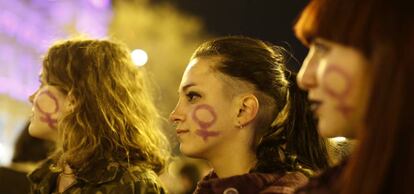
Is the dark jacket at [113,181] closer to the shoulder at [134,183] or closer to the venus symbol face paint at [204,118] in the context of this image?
the shoulder at [134,183]

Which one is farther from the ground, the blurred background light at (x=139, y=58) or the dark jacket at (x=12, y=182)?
the blurred background light at (x=139, y=58)

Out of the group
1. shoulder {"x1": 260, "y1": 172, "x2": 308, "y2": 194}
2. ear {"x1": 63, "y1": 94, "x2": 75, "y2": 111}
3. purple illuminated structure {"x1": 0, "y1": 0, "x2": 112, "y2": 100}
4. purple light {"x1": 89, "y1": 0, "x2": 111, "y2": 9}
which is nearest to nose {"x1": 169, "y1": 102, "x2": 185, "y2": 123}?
shoulder {"x1": 260, "y1": 172, "x2": 308, "y2": 194}

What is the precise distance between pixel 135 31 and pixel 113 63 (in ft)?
32.2

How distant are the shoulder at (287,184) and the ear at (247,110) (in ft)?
1.00

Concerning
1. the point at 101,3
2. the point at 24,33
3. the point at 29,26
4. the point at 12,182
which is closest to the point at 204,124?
the point at 12,182

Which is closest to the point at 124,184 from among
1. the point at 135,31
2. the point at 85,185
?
the point at 85,185

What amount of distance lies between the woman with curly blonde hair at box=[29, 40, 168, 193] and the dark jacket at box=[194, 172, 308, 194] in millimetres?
604

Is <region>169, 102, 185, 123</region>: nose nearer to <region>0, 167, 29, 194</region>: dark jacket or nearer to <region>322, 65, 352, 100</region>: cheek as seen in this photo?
<region>322, 65, 352, 100</region>: cheek

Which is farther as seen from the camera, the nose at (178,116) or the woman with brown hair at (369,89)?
the nose at (178,116)

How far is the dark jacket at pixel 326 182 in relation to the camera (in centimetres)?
175

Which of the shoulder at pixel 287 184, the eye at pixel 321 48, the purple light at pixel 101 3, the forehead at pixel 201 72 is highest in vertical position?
the purple light at pixel 101 3

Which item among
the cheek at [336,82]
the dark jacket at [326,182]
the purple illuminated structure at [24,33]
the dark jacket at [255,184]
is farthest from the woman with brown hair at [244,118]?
the purple illuminated structure at [24,33]

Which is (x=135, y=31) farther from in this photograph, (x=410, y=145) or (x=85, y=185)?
(x=410, y=145)

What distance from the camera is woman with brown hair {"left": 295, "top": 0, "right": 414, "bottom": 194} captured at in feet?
5.33
